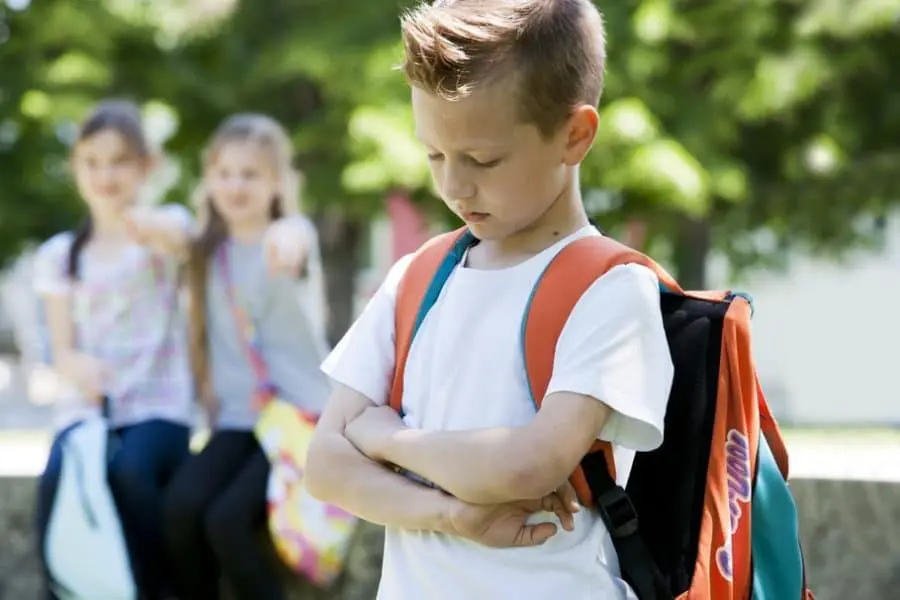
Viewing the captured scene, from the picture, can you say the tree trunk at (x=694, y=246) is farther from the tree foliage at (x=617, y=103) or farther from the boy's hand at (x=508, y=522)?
the boy's hand at (x=508, y=522)

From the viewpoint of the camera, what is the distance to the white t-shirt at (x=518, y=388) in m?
1.83

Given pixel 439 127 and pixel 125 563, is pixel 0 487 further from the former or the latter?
pixel 439 127

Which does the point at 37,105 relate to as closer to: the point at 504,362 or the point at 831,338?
the point at 504,362

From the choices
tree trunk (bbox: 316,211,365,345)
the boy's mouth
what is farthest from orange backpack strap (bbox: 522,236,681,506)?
tree trunk (bbox: 316,211,365,345)

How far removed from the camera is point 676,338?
206 cm

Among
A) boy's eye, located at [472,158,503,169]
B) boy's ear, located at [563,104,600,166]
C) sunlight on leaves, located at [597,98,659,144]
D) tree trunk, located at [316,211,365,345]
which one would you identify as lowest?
tree trunk, located at [316,211,365,345]

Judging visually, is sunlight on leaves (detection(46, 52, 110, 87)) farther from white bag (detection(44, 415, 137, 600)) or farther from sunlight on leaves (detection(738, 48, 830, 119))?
white bag (detection(44, 415, 137, 600))

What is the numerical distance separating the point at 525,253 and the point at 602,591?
53cm

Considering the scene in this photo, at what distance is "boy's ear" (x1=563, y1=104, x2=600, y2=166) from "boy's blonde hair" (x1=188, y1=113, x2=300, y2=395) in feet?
7.16

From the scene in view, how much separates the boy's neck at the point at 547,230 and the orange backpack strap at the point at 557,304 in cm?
8

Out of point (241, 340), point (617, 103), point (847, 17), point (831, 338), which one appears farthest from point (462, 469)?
point (831, 338)

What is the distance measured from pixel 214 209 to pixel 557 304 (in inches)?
92.5

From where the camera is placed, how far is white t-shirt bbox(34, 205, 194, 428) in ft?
12.9

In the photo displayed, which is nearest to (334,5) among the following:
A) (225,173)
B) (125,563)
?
(225,173)
